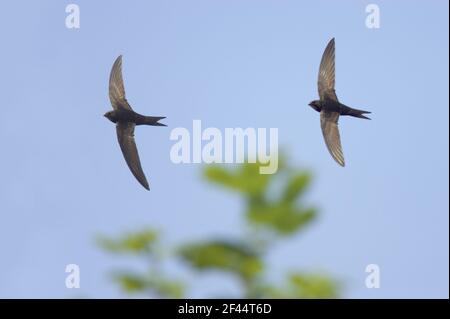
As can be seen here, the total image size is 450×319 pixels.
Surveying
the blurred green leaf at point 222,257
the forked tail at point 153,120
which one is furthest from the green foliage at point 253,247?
the forked tail at point 153,120

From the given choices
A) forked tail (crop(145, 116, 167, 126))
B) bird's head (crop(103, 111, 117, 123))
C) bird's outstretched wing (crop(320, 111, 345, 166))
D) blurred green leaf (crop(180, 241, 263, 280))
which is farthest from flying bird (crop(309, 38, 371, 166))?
blurred green leaf (crop(180, 241, 263, 280))

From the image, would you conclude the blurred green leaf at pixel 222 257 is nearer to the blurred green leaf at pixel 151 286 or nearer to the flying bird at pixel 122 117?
the blurred green leaf at pixel 151 286

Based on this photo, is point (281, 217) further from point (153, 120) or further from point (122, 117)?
point (122, 117)

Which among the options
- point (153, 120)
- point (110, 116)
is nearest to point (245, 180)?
Answer: point (153, 120)

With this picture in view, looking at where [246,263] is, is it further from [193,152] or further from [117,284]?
[193,152]
